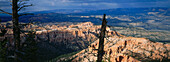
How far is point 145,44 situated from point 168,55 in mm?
10146

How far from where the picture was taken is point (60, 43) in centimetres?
14862

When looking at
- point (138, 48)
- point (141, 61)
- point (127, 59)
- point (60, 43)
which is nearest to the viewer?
point (141, 61)

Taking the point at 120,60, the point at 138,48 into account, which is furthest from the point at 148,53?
the point at 120,60

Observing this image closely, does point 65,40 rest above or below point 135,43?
below

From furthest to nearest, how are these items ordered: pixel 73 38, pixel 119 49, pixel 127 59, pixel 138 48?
pixel 73 38 → pixel 119 49 → pixel 138 48 → pixel 127 59

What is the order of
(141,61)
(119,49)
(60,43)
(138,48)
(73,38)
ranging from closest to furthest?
(141,61) < (138,48) < (119,49) < (60,43) < (73,38)

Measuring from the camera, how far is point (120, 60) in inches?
1679

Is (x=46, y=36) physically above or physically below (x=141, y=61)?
below

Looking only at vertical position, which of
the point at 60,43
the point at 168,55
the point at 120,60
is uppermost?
the point at 168,55

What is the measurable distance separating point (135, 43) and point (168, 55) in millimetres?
13648

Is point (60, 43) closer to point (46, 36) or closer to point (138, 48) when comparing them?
point (46, 36)

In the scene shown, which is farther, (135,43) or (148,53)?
(135,43)

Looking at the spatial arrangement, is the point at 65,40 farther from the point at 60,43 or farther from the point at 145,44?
the point at 145,44

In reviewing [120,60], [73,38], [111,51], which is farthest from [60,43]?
[120,60]
